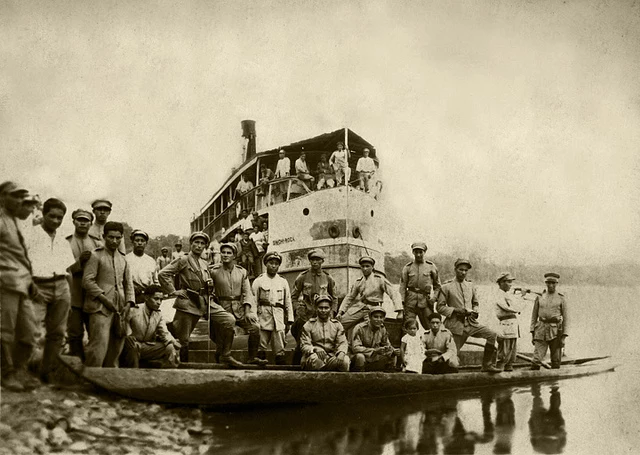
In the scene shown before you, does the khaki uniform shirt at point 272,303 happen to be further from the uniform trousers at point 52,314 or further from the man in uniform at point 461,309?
the uniform trousers at point 52,314

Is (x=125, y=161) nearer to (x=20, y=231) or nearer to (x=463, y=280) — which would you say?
(x=20, y=231)

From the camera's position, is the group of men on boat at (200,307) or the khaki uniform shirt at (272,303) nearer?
the group of men on boat at (200,307)

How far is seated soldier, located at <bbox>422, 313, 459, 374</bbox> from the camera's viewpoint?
5133 millimetres

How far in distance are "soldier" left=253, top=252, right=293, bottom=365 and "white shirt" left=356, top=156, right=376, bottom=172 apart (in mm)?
2384

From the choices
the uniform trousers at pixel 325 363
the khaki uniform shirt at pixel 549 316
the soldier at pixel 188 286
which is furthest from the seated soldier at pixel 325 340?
the khaki uniform shirt at pixel 549 316

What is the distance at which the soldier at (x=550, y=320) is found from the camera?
5672 mm

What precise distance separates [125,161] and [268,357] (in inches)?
80.0

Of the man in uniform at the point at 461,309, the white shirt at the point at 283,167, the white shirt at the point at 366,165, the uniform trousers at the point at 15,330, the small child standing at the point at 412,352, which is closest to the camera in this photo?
the uniform trousers at the point at 15,330

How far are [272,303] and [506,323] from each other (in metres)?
2.27

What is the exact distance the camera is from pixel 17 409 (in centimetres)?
327

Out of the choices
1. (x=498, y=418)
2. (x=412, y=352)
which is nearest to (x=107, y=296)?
(x=412, y=352)

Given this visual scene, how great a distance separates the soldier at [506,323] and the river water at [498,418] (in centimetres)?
13

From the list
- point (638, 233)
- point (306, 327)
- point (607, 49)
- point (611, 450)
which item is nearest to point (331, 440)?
point (306, 327)

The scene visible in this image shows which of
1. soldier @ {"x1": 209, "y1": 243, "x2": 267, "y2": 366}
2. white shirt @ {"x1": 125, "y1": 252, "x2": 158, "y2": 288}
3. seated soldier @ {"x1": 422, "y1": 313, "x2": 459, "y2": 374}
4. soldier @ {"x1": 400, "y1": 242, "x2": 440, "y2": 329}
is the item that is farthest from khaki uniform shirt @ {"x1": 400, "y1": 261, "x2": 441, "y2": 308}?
white shirt @ {"x1": 125, "y1": 252, "x2": 158, "y2": 288}
